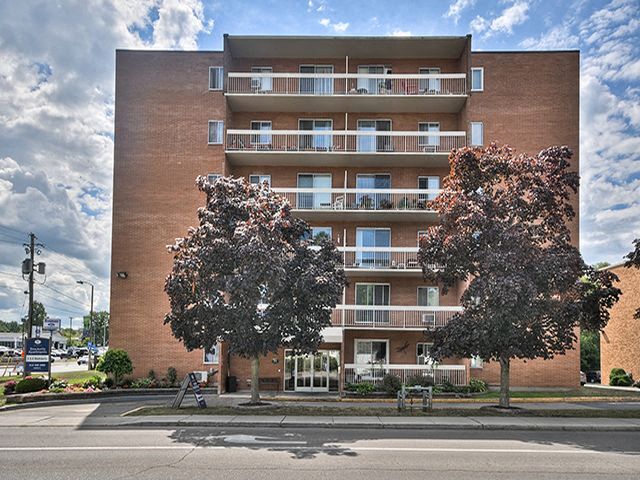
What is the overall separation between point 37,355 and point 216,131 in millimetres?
13851

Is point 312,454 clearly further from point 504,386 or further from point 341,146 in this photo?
point 341,146

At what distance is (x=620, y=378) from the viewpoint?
123ft

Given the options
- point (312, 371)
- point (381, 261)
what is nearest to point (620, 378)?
point (381, 261)

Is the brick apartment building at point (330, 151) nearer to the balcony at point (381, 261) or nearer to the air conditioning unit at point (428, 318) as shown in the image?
the balcony at point (381, 261)

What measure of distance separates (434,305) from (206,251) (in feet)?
47.9

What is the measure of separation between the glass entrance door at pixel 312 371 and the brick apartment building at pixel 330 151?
0.07 metres

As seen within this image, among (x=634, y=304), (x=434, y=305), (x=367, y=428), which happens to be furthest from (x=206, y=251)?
(x=634, y=304)

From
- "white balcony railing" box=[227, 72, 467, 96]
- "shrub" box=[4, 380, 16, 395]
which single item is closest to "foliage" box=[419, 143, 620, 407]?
"white balcony railing" box=[227, 72, 467, 96]

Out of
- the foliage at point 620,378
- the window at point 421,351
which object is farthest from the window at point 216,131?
the foliage at point 620,378

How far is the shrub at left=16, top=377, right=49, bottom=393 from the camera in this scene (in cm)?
2372

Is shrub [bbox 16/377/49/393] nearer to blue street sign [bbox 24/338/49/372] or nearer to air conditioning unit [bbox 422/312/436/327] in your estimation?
blue street sign [bbox 24/338/49/372]

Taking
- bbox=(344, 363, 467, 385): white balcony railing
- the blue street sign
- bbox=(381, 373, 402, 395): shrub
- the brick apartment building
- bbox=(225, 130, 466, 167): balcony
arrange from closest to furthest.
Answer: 1. bbox=(381, 373, 402, 395): shrub
2. the blue street sign
3. bbox=(344, 363, 467, 385): white balcony railing
4. the brick apartment building
5. bbox=(225, 130, 466, 167): balcony

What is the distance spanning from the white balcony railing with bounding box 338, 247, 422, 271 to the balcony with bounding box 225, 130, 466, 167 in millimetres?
4880

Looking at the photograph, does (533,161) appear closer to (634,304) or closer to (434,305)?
(434,305)
